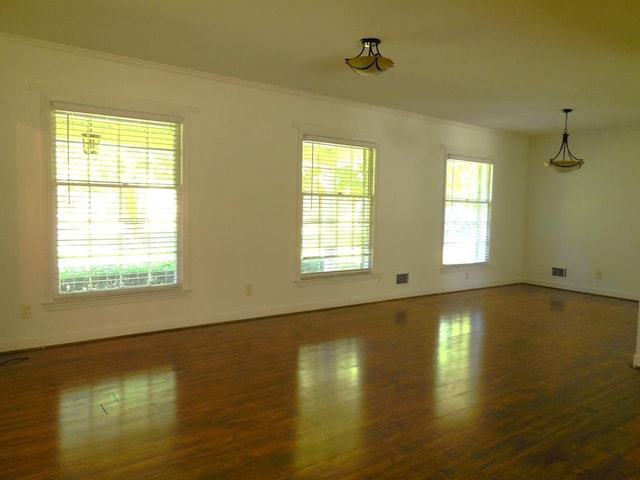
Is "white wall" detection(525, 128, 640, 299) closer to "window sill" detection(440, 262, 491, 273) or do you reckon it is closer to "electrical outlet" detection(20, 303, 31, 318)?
"window sill" detection(440, 262, 491, 273)

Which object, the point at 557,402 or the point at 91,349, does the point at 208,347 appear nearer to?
the point at 91,349

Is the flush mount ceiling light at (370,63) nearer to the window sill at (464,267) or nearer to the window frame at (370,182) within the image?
the window frame at (370,182)

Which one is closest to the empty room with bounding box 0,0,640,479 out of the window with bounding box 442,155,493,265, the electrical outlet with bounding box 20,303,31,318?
the electrical outlet with bounding box 20,303,31,318

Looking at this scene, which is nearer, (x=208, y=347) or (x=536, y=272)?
(x=208, y=347)

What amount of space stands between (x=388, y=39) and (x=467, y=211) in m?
4.47

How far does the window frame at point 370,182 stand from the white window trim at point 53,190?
1378mm

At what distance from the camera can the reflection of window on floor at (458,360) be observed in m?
3.24

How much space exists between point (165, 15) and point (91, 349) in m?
2.86

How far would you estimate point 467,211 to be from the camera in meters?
7.59

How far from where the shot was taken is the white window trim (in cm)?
407

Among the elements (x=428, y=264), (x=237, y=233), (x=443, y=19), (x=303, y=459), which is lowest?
(x=303, y=459)

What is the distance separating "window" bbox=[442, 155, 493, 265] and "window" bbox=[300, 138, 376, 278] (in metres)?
1.63

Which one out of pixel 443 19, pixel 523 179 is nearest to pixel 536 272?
pixel 523 179

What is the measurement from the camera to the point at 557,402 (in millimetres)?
3209
